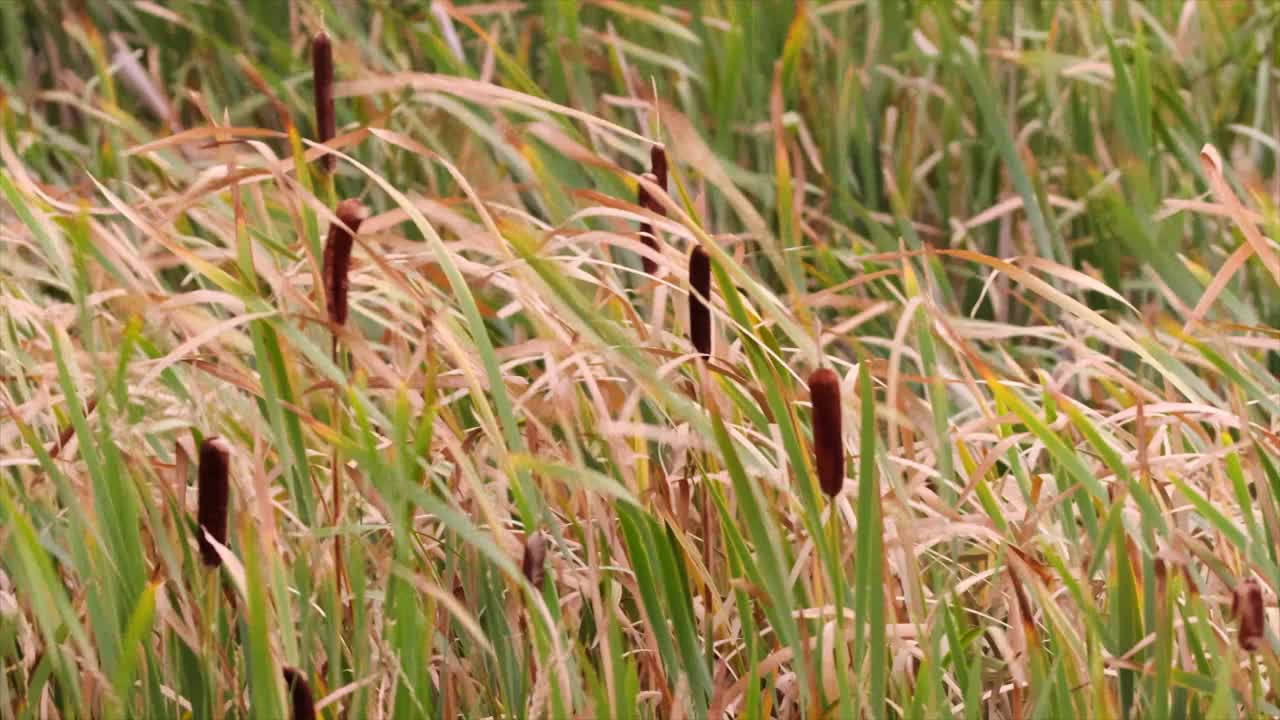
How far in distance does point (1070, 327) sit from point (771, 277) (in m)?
0.38

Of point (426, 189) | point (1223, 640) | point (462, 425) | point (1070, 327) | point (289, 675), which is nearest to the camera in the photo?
point (289, 675)

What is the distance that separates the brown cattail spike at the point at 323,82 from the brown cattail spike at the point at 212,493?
0.33 m

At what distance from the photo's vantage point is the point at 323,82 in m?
1.37

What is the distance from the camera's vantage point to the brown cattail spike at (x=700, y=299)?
1210 millimetres

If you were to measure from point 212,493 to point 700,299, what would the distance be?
33 centimetres

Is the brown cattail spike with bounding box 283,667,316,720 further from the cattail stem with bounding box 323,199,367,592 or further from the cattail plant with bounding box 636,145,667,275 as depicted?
the cattail plant with bounding box 636,145,667,275

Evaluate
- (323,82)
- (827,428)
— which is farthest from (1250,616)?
(323,82)

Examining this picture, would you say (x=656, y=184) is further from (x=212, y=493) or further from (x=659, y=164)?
(x=212, y=493)

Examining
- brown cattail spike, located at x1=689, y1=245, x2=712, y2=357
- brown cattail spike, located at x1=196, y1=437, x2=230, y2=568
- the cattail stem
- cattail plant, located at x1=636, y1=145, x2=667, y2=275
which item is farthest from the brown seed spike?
brown cattail spike, located at x1=196, y1=437, x2=230, y2=568

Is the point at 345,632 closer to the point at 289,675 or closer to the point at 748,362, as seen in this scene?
the point at 289,675

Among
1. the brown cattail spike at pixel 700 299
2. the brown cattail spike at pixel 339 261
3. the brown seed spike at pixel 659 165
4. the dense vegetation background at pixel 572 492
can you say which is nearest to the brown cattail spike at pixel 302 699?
the dense vegetation background at pixel 572 492

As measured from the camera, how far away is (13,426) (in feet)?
4.57

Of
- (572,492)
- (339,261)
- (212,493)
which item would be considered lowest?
(572,492)

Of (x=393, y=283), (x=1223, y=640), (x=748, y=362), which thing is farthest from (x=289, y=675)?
(x=1223, y=640)
